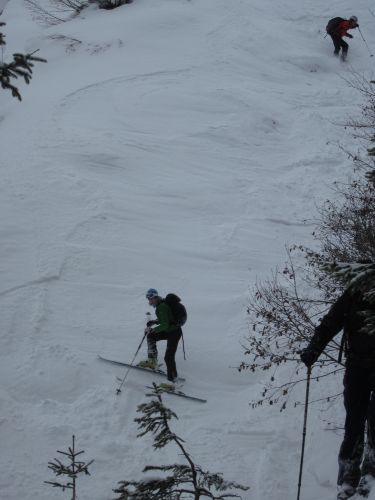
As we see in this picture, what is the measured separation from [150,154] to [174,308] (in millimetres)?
8018

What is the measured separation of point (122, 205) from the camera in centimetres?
1341

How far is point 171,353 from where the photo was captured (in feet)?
28.7

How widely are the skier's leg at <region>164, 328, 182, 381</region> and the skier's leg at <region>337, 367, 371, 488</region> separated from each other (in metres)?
3.89

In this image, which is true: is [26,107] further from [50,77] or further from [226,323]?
[226,323]

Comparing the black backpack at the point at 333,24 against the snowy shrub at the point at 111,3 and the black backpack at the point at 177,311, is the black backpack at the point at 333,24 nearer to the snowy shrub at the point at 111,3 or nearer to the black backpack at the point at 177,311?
the snowy shrub at the point at 111,3

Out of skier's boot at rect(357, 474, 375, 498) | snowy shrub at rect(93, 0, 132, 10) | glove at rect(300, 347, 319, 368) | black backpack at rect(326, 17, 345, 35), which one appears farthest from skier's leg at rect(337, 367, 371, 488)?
snowy shrub at rect(93, 0, 132, 10)

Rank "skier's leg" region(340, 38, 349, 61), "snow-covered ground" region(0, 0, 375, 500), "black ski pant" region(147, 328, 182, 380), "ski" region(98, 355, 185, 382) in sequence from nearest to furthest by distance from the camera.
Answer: "snow-covered ground" region(0, 0, 375, 500) < "black ski pant" region(147, 328, 182, 380) < "ski" region(98, 355, 185, 382) < "skier's leg" region(340, 38, 349, 61)

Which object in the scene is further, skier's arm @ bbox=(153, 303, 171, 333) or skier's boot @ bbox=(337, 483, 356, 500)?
skier's arm @ bbox=(153, 303, 171, 333)

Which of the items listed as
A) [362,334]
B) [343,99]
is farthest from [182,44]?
[362,334]

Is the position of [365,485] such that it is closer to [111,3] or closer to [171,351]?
[171,351]

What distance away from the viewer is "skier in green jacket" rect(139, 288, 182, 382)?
28.4 ft

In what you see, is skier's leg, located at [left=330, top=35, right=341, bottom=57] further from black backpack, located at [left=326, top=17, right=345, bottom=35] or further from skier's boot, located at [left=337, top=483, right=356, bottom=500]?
skier's boot, located at [left=337, top=483, right=356, bottom=500]

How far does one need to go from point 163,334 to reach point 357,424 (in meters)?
4.34

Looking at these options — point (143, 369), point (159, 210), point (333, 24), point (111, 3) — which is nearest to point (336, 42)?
point (333, 24)
